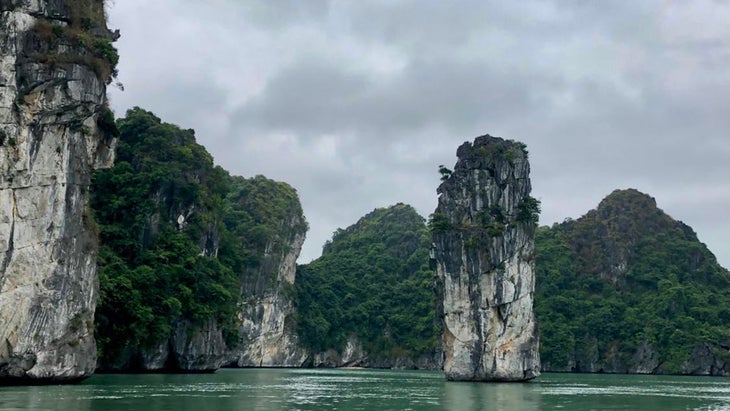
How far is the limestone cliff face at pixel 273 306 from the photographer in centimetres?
7694

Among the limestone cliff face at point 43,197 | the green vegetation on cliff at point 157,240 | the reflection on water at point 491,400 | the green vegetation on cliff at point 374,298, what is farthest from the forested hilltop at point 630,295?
the limestone cliff face at point 43,197

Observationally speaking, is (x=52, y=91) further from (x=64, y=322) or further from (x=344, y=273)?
(x=344, y=273)

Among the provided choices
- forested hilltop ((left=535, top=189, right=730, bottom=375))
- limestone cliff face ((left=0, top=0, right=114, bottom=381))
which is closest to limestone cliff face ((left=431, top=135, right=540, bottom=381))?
limestone cliff face ((left=0, top=0, right=114, bottom=381))

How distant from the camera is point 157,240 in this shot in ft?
153

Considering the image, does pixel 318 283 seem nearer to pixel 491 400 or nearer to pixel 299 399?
pixel 491 400

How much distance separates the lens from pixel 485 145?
49.4 metres

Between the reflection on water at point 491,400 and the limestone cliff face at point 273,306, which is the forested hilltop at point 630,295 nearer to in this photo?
the limestone cliff face at point 273,306

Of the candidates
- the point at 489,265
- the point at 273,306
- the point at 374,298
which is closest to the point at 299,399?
the point at 489,265

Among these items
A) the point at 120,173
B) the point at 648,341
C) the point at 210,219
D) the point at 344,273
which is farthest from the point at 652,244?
the point at 120,173

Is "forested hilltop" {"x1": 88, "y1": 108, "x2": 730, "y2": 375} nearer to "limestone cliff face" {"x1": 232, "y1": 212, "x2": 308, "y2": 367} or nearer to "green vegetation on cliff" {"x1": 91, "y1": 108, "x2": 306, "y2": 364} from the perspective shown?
"green vegetation on cliff" {"x1": 91, "y1": 108, "x2": 306, "y2": 364}

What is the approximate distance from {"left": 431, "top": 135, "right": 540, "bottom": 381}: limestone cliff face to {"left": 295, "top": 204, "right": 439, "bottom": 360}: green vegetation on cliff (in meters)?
39.8

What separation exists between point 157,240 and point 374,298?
51660 millimetres

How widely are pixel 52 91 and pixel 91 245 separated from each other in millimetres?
6698

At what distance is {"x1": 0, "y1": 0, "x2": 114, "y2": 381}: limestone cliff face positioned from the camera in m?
A: 27.6
